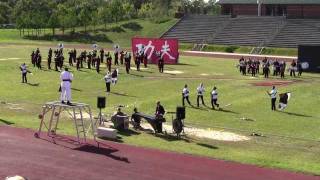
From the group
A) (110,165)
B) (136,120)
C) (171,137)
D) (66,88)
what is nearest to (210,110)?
(136,120)

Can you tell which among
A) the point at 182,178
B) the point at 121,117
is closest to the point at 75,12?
the point at 121,117

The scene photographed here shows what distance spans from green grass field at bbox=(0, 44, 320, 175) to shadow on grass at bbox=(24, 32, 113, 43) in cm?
3313

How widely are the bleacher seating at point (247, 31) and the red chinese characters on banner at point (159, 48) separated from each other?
22.5m

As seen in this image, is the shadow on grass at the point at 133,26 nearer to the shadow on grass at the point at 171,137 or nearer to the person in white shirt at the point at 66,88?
the shadow on grass at the point at 171,137

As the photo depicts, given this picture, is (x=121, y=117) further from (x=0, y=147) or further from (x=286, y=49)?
(x=286, y=49)

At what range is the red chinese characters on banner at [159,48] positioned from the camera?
176 feet

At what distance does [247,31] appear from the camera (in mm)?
78875

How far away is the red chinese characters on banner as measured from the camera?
2115 inches

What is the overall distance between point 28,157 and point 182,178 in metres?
5.66

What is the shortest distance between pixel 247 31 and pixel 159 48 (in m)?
28.1

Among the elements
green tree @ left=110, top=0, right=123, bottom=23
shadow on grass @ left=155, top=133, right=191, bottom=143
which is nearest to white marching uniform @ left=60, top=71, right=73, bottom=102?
shadow on grass @ left=155, top=133, right=191, bottom=143

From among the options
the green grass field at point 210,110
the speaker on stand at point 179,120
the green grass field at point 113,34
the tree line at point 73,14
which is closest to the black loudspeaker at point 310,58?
the green grass field at point 210,110

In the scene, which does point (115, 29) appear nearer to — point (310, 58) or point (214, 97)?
point (310, 58)

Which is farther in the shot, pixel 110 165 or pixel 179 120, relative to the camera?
pixel 179 120
